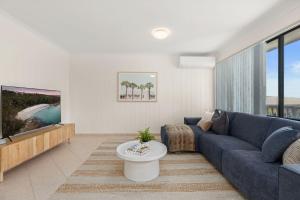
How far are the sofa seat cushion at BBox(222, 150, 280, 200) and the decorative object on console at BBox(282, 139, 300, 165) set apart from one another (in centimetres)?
10

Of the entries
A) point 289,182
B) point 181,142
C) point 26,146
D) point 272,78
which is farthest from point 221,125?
point 26,146

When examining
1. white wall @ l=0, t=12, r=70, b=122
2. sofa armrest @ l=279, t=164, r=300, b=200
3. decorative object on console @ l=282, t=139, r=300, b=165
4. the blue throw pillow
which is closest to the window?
the blue throw pillow

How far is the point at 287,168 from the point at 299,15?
223cm

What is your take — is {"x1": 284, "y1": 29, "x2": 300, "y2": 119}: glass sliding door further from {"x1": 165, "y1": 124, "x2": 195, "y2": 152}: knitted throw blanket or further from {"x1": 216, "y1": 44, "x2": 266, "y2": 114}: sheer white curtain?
→ {"x1": 165, "y1": 124, "x2": 195, "y2": 152}: knitted throw blanket

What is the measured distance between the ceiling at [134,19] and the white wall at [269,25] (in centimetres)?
15

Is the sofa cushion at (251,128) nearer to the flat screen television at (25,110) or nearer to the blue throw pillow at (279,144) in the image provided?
the blue throw pillow at (279,144)

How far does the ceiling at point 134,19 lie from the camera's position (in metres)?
2.54

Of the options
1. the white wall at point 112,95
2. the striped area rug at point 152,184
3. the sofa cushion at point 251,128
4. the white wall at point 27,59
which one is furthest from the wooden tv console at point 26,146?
the sofa cushion at point 251,128

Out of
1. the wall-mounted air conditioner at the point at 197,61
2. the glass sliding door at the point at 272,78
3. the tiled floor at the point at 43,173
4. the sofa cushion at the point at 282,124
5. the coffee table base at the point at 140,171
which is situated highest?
the wall-mounted air conditioner at the point at 197,61

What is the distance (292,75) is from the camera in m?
2.80

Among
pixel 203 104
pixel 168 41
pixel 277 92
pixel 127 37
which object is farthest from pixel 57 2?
pixel 203 104

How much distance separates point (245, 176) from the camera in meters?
1.90

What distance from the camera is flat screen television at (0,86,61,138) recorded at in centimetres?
269

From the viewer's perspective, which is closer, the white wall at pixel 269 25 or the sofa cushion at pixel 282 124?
the sofa cushion at pixel 282 124
